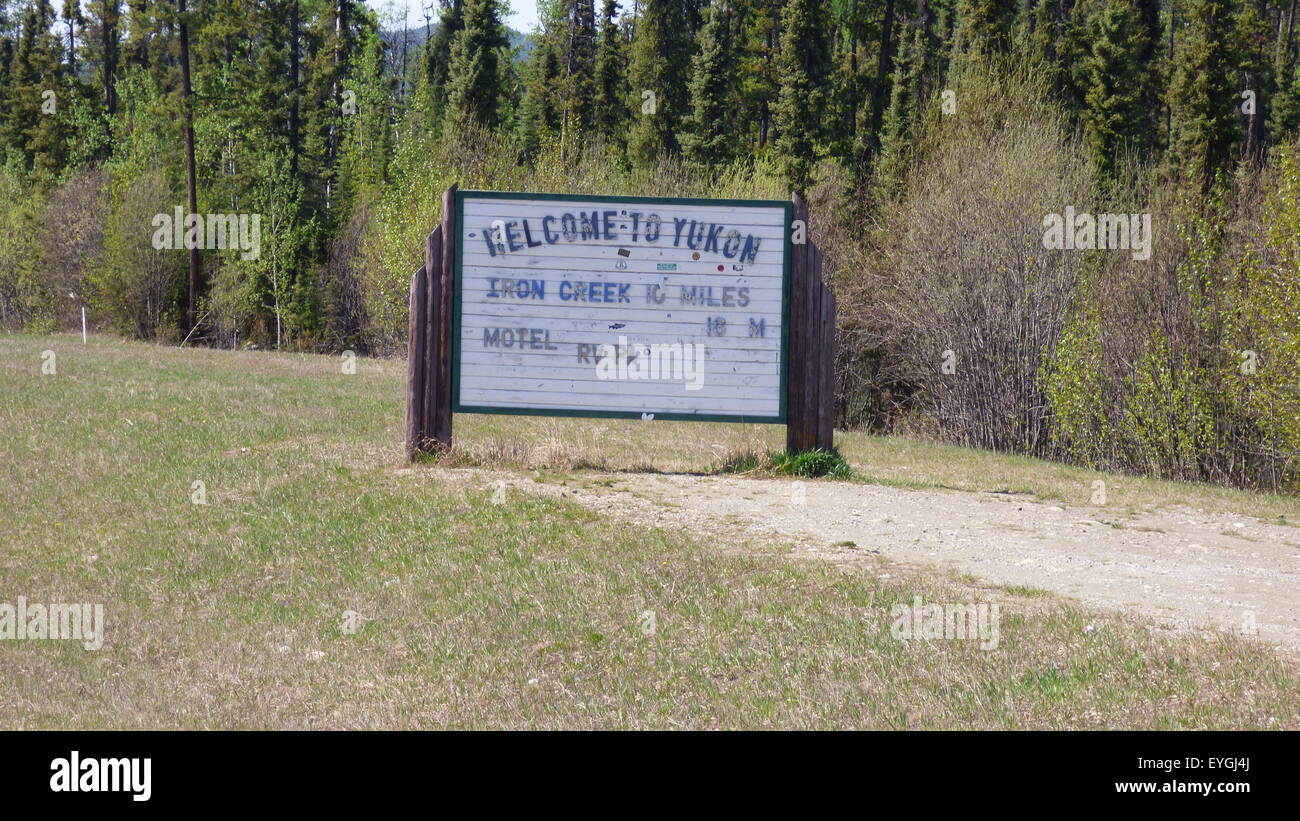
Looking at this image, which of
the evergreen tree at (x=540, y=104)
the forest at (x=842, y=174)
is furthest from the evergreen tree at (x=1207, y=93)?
the evergreen tree at (x=540, y=104)

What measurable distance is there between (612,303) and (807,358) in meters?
2.25

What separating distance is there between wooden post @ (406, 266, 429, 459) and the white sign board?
365 millimetres

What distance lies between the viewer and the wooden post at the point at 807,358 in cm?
1327

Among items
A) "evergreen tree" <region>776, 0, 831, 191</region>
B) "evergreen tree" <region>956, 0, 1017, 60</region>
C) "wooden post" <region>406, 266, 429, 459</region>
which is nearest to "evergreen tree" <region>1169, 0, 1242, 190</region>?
"evergreen tree" <region>956, 0, 1017, 60</region>

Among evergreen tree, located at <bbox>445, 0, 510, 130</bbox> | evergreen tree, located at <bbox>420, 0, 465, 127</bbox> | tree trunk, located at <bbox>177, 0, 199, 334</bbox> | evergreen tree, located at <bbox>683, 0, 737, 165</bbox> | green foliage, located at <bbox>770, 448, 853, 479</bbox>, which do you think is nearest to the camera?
green foliage, located at <bbox>770, 448, 853, 479</bbox>

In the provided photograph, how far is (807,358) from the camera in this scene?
43.5 feet

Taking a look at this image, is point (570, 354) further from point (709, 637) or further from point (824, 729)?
point (824, 729)

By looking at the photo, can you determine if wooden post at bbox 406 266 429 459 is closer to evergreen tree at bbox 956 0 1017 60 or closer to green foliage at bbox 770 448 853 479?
green foliage at bbox 770 448 853 479

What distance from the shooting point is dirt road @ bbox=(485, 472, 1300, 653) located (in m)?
8.23

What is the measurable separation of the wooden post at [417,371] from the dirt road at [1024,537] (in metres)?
1.30

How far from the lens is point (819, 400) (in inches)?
523

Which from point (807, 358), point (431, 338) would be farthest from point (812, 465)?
point (431, 338)

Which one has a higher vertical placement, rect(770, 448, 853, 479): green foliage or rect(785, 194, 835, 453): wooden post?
rect(785, 194, 835, 453): wooden post

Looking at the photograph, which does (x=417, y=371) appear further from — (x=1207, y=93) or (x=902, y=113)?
(x=1207, y=93)
